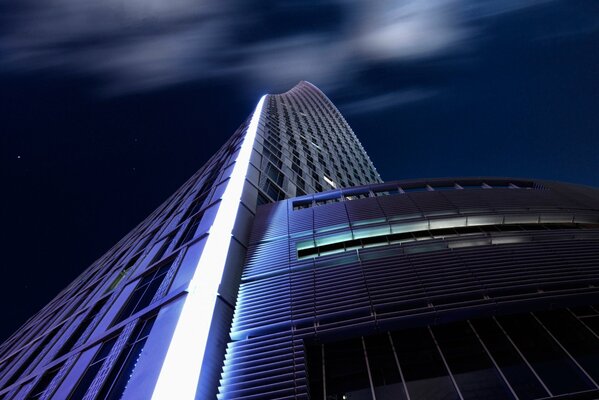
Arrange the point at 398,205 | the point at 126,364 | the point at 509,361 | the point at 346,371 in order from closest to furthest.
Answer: the point at 509,361, the point at 346,371, the point at 126,364, the point at 398,205

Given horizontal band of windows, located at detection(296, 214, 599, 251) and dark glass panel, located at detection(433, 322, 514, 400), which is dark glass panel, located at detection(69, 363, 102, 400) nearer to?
horizontal band of windows, located at detection(296, 214, 599, 251)

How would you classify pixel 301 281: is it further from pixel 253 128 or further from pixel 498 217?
pixel 253 128

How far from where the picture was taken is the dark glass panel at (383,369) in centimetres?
545

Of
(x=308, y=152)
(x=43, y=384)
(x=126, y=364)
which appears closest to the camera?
(x=126, y=364)

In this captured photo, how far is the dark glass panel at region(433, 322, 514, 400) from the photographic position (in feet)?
17.5

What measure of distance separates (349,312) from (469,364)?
7.11 feet

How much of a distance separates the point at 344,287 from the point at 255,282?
6.79 ft

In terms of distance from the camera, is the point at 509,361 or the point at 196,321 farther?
A: the point at 196,321

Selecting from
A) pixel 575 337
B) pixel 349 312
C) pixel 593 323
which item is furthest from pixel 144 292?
pixel 593 323

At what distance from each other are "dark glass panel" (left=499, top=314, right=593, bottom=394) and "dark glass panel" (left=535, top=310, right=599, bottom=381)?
17 cm

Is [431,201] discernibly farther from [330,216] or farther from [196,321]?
[196,321]

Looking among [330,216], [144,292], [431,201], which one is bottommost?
[144,292]

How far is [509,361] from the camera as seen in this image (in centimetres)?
591

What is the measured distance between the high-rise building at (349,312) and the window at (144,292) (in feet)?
0.18
